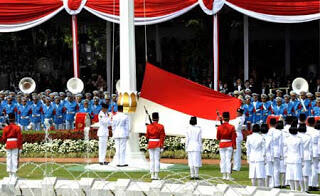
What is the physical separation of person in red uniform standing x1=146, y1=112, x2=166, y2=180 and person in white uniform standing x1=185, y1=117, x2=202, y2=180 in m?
0.84

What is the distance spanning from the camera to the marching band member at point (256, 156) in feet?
71.6

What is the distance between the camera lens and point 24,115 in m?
33.3

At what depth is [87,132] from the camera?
98.3 feet

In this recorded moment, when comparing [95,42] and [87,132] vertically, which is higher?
[95,42]

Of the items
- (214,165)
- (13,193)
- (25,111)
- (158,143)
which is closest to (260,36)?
(25,111)

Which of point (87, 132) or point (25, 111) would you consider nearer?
point (87, 132)

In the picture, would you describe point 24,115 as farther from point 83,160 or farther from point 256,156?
point 256,156

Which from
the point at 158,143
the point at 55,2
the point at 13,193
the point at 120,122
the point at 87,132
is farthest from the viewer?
the point at 55,2

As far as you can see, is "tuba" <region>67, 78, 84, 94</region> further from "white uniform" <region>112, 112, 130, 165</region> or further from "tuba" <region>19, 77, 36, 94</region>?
"white uniform" <region>112, 112, 130, 165</region>

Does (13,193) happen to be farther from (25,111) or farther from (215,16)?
(215,16)

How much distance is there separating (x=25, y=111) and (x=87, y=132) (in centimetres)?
414

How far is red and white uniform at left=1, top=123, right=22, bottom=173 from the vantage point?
78.7 ft

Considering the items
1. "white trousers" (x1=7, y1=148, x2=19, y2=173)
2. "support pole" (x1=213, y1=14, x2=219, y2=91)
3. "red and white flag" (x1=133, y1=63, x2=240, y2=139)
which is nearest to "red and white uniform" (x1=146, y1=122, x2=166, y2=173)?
"red and white flag" (x1=133, y1=63, x2=240, y2=139)

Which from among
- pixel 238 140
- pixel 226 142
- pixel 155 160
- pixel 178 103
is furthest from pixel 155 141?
pixel 178 103
